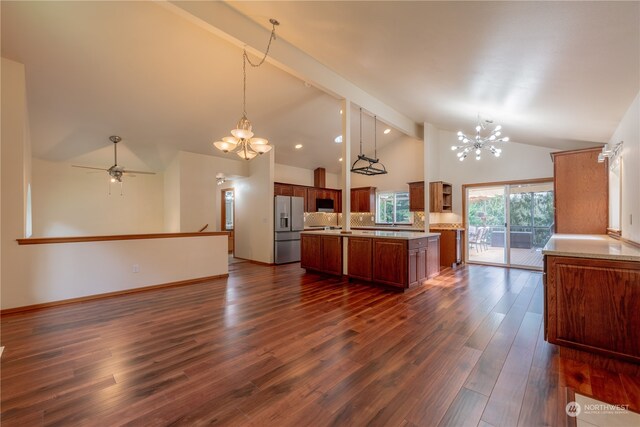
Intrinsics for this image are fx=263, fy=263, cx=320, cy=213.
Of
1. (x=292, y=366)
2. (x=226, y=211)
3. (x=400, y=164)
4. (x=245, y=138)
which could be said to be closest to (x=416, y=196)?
(x=400, y=164)

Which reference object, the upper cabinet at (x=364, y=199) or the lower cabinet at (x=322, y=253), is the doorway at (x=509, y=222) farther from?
the lower cabinet at (x=322, y=253)

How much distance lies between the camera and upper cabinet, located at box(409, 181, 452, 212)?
22.2ft

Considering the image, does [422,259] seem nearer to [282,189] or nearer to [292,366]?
[292,366]

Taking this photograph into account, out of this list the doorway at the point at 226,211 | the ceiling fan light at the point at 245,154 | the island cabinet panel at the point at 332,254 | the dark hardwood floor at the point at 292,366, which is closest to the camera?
the dark hardwood floor at the point at 292,366

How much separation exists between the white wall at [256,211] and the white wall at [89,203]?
2116 millimetres

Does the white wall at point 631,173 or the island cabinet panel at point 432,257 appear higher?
the white wall at point 631,173

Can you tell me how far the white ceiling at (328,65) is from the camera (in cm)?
217

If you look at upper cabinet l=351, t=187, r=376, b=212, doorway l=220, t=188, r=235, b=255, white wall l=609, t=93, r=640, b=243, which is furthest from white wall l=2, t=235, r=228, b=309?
white wall l=609, t=93, r=640, b=243

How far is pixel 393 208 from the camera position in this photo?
835 centimetres

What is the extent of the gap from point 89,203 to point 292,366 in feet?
22.9

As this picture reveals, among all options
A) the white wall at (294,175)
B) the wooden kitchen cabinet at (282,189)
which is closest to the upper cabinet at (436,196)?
the white wall at (294,175)

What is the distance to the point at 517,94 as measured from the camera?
3252 mm

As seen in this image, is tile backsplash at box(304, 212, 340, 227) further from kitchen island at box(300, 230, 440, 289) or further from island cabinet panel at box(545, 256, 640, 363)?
island cabinet panel at box(545, 256, 640, 363)

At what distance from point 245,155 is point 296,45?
1.76 m
